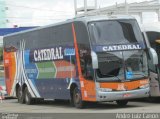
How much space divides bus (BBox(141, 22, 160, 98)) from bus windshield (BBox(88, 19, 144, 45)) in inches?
52.6

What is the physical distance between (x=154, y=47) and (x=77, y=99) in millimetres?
3877

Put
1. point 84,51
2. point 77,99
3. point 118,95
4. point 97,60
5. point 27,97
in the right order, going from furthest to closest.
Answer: point 27,97 < point 77,99 < point 84,51 < point 118,95 < point 97,60

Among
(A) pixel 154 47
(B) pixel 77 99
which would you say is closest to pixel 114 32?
(A) pixel 154 47

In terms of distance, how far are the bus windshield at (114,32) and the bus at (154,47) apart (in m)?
1.34

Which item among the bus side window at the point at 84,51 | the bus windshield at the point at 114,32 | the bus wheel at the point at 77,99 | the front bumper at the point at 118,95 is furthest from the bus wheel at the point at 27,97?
the bus windshield at the point at 114,32

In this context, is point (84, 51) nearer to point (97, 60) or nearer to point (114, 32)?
point (97, 60)

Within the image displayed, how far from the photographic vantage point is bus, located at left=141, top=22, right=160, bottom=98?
2116 centimetres

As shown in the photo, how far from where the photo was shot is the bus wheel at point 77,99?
68.3ft

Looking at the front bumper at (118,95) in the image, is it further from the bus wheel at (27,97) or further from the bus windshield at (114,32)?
the bus wheel at (27,97)

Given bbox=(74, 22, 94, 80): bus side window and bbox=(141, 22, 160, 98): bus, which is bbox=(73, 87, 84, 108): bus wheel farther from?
bbox=(141, 22, 160, 98): bus

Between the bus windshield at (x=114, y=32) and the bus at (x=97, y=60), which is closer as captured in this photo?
the bus at (x=97, y=60)

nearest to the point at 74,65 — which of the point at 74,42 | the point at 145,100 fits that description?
the point at 74,42

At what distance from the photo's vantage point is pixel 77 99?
832 inches

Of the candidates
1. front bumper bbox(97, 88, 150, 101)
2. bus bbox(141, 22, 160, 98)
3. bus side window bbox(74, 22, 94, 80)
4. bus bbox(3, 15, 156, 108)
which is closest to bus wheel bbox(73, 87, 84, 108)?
bus bbox(3, 15, 156, 108)
